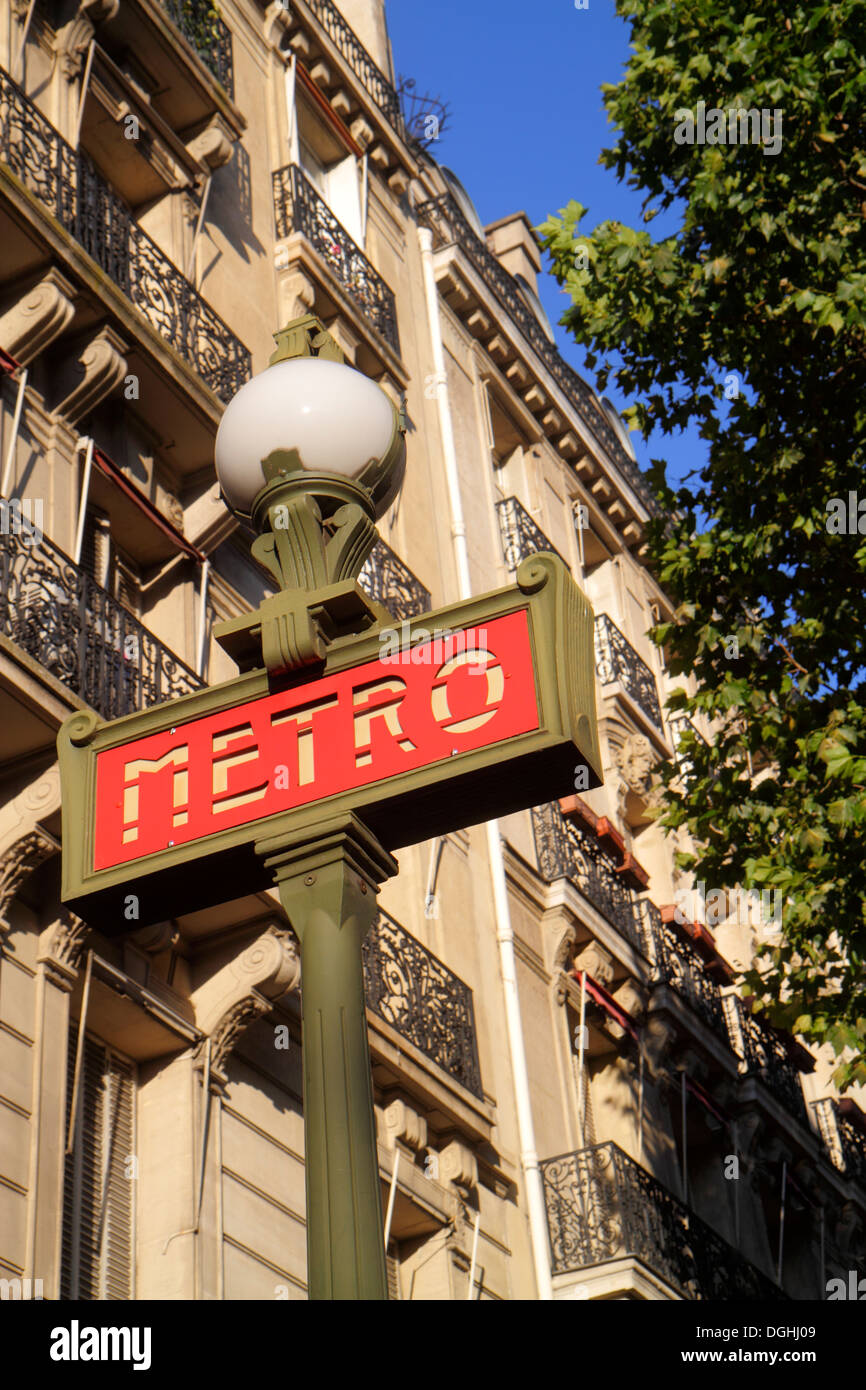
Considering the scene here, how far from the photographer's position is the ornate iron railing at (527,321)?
73.0ft

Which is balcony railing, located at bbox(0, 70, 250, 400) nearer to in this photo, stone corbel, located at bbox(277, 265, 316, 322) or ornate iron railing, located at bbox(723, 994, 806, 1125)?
stone corbel, located at bbox(277, 265, 316, 322)

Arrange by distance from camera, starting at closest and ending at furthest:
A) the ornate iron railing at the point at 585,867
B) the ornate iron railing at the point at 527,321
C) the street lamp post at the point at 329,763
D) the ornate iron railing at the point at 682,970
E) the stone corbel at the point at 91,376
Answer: the street lamp post at the point at 329,763 → the stone corbel at the point at 91,376 → the ornate iron railing at the point at 585,867 → the ornate iron railing at the point at 682,970 → the ornate iron railing at the point at 527,321

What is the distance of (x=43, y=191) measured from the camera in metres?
12.5

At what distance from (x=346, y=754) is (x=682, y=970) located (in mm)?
17099

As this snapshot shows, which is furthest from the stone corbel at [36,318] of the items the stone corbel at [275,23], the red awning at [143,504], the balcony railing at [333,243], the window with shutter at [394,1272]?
the stone corbel at [275,23]

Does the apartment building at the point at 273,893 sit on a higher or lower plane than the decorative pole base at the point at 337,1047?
higher

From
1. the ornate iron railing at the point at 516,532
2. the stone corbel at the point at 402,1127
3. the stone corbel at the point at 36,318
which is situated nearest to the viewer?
the stone corbel at the point at 36,318

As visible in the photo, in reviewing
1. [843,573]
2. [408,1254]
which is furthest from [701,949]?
[843,573]

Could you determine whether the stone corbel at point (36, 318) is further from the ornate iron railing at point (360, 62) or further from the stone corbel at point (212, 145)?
the ornate iron railing at point (360, 62)

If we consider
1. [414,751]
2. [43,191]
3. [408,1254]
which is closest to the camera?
[414,751]

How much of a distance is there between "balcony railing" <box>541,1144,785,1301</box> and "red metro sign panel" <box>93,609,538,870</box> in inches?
458

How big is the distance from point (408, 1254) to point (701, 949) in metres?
8.77

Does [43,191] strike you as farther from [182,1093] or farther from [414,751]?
[414,751]

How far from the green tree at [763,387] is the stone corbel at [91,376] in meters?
3.18
